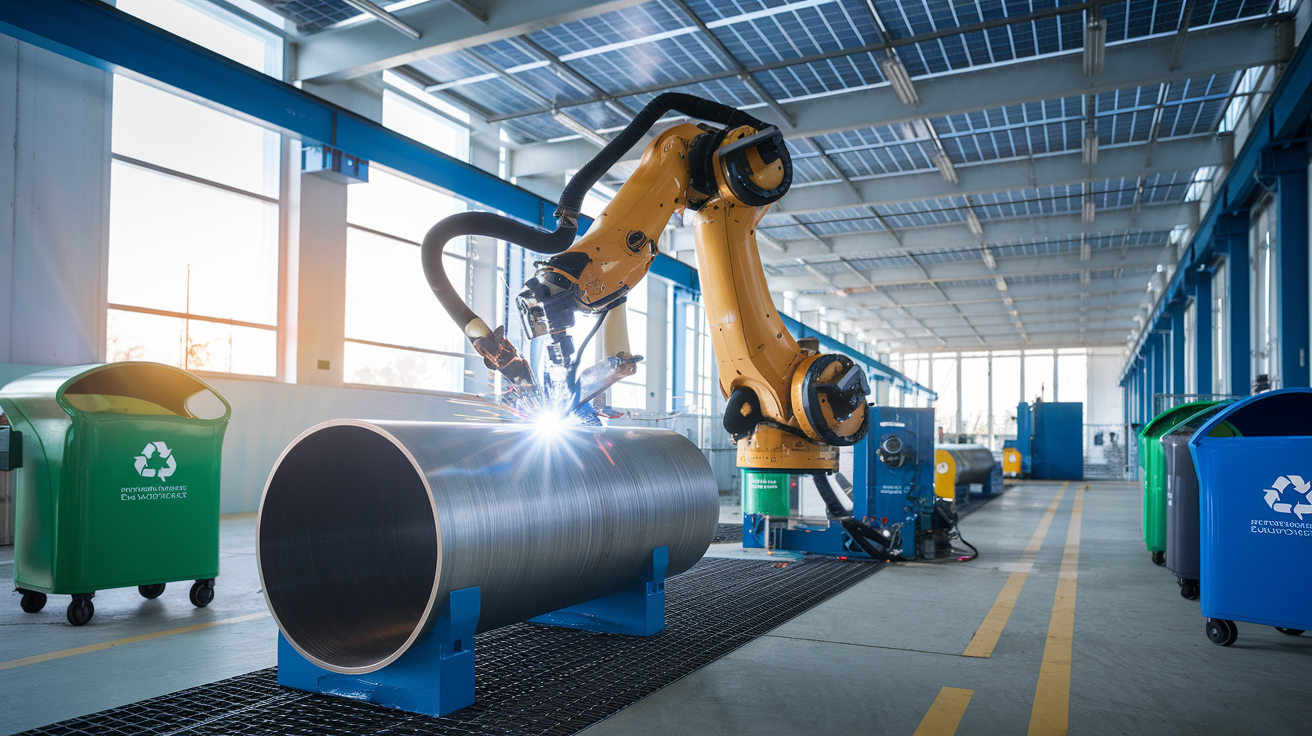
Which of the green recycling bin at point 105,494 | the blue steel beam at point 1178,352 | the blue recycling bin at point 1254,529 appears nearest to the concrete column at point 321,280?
the green recycling bin at point 105,494

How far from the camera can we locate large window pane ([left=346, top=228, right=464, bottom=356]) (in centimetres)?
1320

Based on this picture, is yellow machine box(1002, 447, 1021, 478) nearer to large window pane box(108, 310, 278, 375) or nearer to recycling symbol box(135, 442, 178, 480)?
large window pane box(108, 310, 278, 375)

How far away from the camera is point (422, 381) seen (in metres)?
14.6

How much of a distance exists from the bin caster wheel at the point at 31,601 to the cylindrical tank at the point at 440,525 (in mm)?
2505

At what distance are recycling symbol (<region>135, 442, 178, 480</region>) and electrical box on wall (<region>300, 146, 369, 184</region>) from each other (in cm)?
627

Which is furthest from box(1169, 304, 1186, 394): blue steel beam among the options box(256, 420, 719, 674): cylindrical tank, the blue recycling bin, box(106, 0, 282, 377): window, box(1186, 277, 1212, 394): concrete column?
box(256, 420, 719, 674): cylindrical tank

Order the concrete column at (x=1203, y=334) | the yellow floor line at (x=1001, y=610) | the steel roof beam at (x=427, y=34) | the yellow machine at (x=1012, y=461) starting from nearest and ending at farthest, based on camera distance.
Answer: the yellow floor line at (x=1001, y=610) → the steel roof beam at (x=427, y=34) → the concrete column at (x=1203, y=334) → the yellow machine at (x=1012, y=461)

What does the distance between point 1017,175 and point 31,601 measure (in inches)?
606

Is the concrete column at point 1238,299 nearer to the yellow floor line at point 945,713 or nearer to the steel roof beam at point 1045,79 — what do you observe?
the steel roof beam at point 1045,79

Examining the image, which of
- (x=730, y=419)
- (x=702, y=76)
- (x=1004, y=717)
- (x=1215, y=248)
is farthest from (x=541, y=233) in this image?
(x=1215, y=248)

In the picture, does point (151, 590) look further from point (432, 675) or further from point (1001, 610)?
point (1001, 610)

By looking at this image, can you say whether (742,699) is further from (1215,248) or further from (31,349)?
(1215,248)

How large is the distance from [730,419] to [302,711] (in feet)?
10.7

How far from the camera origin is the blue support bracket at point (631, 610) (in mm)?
4570
